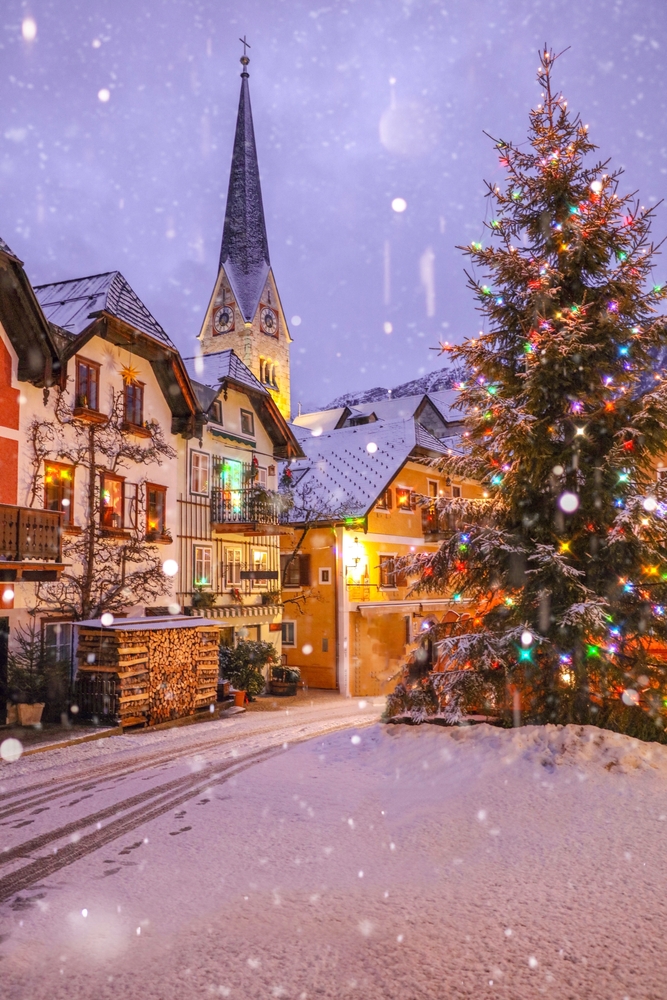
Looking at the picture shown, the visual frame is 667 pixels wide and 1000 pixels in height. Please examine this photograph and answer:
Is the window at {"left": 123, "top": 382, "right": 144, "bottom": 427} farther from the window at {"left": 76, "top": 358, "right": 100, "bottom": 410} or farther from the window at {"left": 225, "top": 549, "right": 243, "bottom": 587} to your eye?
the window at {"left": 225, "top": 549, "right": 243, "bottom": 587}

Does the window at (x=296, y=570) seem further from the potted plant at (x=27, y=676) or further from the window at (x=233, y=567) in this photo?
the potted plant at (x=27, y=676)

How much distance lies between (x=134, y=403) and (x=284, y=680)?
11.7 meters

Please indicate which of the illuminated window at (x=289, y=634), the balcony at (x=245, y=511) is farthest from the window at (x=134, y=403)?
the illuminated window at (x=289, y=634)

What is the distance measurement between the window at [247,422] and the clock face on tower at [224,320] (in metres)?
37.1

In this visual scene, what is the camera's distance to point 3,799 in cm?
1142

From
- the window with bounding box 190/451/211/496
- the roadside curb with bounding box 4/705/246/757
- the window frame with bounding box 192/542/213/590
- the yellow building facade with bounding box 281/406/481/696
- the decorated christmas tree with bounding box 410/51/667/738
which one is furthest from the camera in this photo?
the yellow building facade with bounding box 281/406/481/696

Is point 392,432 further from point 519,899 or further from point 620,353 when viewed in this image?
point 519,899

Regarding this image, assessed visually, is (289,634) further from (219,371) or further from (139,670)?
(139,670)

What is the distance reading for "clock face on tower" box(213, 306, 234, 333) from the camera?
65.9 meters

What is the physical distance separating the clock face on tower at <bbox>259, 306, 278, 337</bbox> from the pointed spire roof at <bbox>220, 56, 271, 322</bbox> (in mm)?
1634

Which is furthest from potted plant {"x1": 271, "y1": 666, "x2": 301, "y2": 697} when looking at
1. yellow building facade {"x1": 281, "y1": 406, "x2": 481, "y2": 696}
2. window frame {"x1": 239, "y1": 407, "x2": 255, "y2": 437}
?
window frame {"x1": 239, "y1": 407, "x2": 255, "y2": 437}

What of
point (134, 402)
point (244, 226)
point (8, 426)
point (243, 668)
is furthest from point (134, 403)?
point (244, 226)

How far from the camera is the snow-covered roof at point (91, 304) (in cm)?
2194

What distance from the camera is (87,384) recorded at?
22047 millimetres
